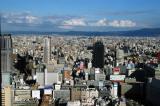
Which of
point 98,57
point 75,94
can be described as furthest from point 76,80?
point 98,57

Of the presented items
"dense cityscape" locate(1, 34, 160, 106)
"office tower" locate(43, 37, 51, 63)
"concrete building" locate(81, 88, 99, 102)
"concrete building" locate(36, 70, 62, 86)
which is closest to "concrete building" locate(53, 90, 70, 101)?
"dense cityscape" locate(1, 34, 160, 106)

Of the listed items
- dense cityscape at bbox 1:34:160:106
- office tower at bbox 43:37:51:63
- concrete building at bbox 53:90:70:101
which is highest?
office tower at bbox 43:37:51:63

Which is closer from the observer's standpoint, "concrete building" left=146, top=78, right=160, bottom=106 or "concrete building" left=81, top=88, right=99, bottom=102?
"concrete building" left=146, top=78, right=160, bottom=106

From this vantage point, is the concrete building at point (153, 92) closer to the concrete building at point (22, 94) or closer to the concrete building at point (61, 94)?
the concrete building at point (61, 94)

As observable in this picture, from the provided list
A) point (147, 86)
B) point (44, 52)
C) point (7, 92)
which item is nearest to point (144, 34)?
point (44, 52)

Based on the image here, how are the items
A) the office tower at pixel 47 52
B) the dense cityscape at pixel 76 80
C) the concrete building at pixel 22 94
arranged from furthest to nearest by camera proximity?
the office tower at pixel 47 52 < the concrete building at pixel 22 94 < the dense cityscape at pixel 76 80

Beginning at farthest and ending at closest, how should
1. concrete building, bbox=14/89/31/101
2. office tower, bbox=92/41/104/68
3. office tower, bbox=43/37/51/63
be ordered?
office tower, bbox=43/37/51/63, office tower, bbox=92/41/104/68, concrete building, bbox=14/89/31/101

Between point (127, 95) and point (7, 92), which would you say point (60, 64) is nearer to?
point (127, 95)

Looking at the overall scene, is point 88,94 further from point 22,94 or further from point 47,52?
point 47,52

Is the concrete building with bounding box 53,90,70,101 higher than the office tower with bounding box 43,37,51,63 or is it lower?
lower

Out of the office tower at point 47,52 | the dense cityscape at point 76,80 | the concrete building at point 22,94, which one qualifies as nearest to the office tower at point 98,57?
the dense cityscape at point 76,80

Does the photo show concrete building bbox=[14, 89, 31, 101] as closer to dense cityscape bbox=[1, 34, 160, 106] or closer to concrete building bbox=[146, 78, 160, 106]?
dense cityscape bbox=[1, 34, 160, 106]
